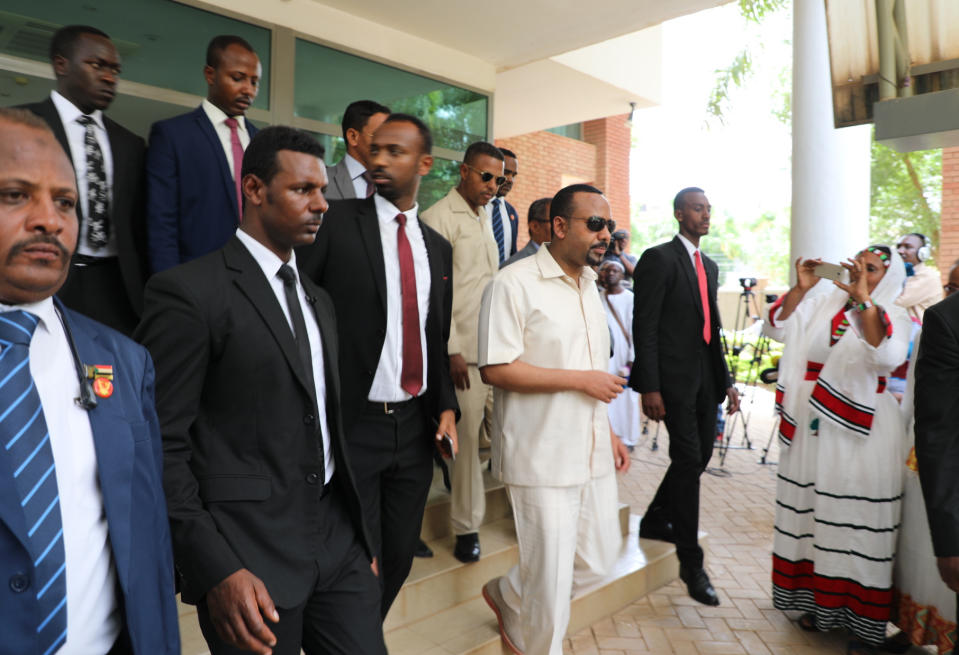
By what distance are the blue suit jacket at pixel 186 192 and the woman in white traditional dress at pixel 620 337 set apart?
5.63m

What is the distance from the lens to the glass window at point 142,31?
4.57 m

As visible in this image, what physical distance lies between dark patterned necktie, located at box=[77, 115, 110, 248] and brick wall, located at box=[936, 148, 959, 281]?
16042 mm

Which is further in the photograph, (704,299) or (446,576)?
(704,299)

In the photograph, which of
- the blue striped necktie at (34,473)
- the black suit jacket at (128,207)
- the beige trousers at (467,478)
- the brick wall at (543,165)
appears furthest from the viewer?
the brick wall at (543,165)

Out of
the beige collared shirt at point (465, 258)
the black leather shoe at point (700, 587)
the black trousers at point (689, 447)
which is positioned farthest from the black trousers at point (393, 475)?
the black leather shoe at point (700, 587)

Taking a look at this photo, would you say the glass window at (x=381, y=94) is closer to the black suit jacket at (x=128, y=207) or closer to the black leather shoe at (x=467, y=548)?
the black suit jacket at (x=128, y=207)

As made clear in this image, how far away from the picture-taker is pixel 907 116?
2.12 m

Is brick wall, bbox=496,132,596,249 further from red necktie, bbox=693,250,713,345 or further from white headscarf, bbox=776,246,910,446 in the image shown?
white headscarf, bbox=776,246,910,446

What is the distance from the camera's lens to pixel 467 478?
4.07m

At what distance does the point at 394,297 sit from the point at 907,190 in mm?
22880

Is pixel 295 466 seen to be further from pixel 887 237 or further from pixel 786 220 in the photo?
pixel 786 220

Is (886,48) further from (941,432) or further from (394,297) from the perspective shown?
(394,297)

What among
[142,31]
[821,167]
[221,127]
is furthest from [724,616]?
[142,31]

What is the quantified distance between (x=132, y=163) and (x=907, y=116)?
10.1 feet
